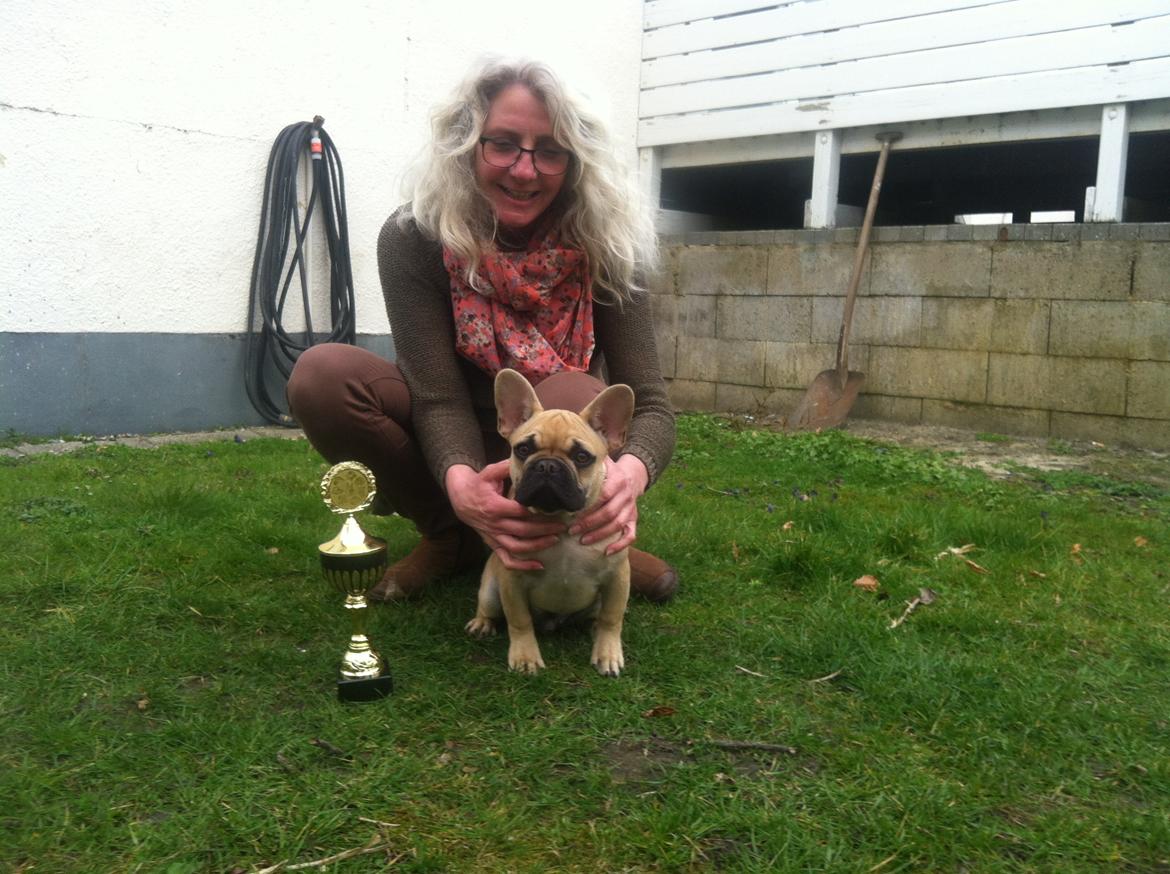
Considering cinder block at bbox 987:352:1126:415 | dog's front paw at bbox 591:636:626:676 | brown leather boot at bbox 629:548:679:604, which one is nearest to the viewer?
dog's front paw at bbox 591:636:626:676

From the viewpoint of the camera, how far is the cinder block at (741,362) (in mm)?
6832

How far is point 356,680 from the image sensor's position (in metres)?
2.03

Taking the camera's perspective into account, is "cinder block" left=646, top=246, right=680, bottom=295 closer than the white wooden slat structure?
No

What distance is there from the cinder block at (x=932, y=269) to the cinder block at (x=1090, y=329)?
1.53 feet

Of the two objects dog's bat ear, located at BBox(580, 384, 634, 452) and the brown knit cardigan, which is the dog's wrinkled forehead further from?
the brown knit cardigan

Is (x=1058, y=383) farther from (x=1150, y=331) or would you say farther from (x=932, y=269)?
(x=932, y=269)

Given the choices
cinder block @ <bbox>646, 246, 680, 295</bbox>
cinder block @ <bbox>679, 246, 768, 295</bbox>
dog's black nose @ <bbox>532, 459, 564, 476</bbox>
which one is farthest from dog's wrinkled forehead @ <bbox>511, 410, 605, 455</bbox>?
cinder block @ <bbox>646, 246, 680, 295</bbox>

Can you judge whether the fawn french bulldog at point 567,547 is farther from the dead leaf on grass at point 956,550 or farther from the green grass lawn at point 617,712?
the dead leaf on grass at point 956,550

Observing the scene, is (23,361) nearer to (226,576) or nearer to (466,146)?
(226,576)

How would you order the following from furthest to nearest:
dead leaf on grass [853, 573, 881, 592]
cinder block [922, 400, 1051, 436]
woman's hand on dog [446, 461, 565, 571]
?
cinder block [922, 400, 1051, 436] < dead leaf on grass [853, 573, 881, 592] < woman's hand on dog [446, 461, 565, 571]

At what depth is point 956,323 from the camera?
19.5 feet

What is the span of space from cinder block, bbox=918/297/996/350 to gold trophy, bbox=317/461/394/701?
4789 millimetres

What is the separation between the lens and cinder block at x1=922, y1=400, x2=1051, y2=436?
5.76m

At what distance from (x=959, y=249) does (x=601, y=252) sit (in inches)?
159
